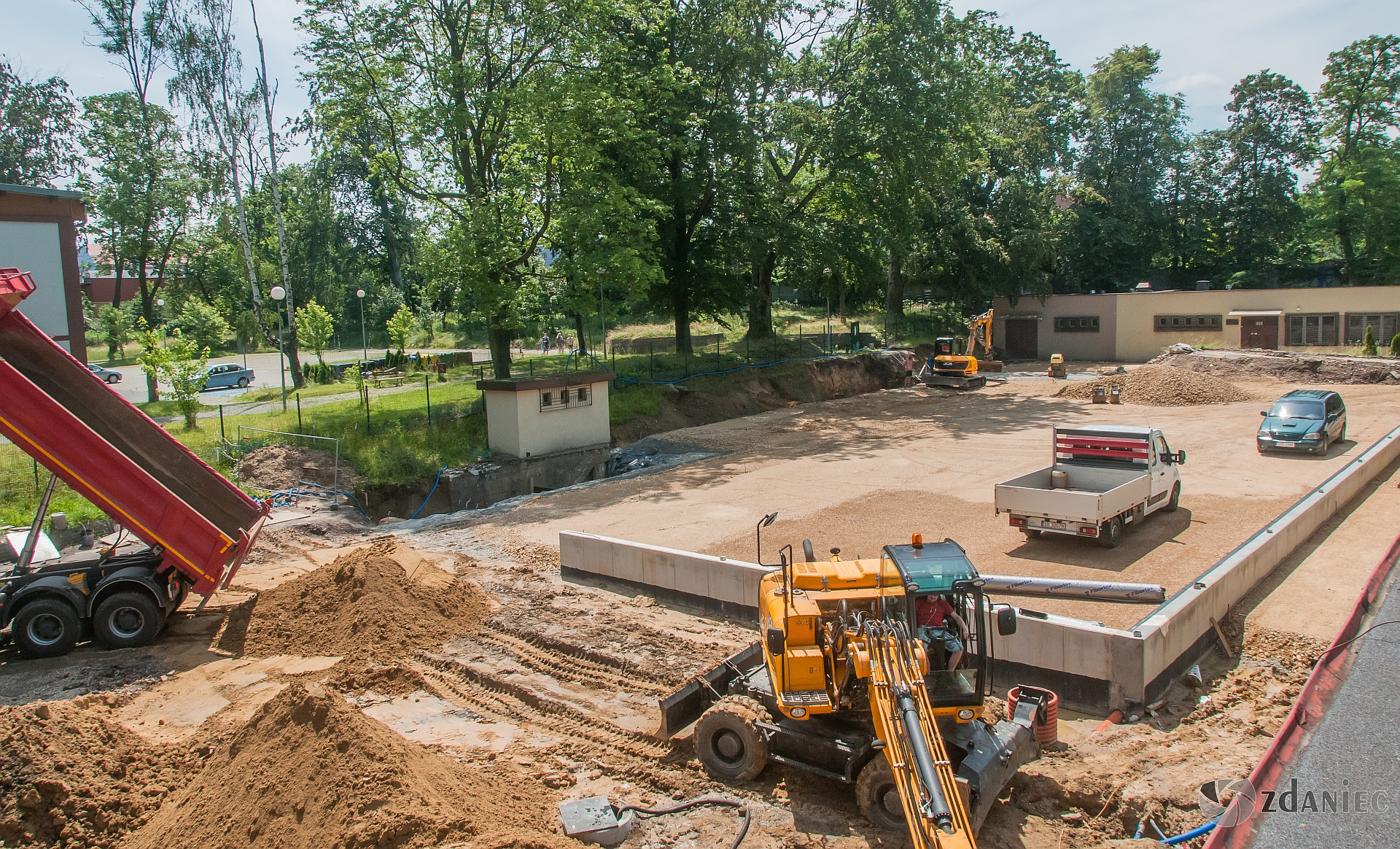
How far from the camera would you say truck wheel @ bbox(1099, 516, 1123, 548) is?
48.3 feet

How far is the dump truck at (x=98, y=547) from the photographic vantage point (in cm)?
1181

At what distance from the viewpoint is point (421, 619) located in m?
12.7

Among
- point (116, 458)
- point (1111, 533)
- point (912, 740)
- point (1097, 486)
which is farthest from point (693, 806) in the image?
point (1097, 486)

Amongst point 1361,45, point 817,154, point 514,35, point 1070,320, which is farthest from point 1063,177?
point 514,35

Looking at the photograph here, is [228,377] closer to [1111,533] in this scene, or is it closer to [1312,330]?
[1111,533]

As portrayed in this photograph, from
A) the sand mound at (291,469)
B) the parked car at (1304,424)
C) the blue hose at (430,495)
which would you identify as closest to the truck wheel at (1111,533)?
the parked car at (1304,424)

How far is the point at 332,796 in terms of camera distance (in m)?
7.13

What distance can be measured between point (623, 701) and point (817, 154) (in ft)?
96.3

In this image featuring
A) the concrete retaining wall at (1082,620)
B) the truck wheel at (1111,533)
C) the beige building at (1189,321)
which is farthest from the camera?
the beige building at (1189,321)

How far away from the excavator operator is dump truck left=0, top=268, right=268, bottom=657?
9.60 meters

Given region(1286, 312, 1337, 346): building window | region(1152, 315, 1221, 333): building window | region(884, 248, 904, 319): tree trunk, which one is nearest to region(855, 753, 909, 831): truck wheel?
region(1286, 312, 1337, 346): building window

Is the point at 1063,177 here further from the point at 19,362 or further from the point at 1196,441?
the point at 19,362

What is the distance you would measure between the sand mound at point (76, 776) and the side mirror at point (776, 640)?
5.88m

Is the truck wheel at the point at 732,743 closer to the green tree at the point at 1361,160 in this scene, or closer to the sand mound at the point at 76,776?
the sand mound at the point at 76,776
